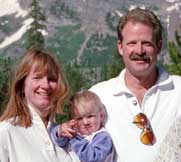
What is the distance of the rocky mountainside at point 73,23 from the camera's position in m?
134

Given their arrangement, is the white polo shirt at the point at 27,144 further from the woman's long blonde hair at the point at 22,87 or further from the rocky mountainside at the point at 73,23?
the rocky mountainside at the point at 73,23

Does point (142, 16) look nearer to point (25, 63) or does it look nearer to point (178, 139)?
point (25, 63)

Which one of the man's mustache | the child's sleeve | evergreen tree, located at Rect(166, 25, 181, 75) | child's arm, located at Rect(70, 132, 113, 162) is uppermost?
the man's mustache

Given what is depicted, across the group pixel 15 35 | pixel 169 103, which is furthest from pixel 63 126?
pixel 15 35

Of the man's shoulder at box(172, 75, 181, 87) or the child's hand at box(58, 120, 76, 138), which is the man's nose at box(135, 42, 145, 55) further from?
the child's hand at box(58, 120, 76, 138)

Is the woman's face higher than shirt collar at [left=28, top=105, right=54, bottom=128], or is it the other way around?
the woman's face

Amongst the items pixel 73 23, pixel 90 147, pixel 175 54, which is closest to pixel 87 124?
pixel 90 147

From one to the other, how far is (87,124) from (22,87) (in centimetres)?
43

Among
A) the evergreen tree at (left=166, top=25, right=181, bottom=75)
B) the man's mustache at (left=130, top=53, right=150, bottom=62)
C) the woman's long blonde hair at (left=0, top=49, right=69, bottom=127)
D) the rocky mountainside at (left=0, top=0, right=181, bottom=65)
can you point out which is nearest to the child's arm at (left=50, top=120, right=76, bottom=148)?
the woman's long blonde hair at (left=0, top=49, right=69, bottom=127)

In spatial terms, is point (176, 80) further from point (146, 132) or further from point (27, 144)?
point (27, 144)

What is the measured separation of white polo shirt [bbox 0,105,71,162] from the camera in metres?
3.00

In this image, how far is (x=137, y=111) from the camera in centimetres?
335

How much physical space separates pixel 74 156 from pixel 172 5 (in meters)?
148

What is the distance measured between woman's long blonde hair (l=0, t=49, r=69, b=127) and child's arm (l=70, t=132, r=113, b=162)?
245 millimetres
